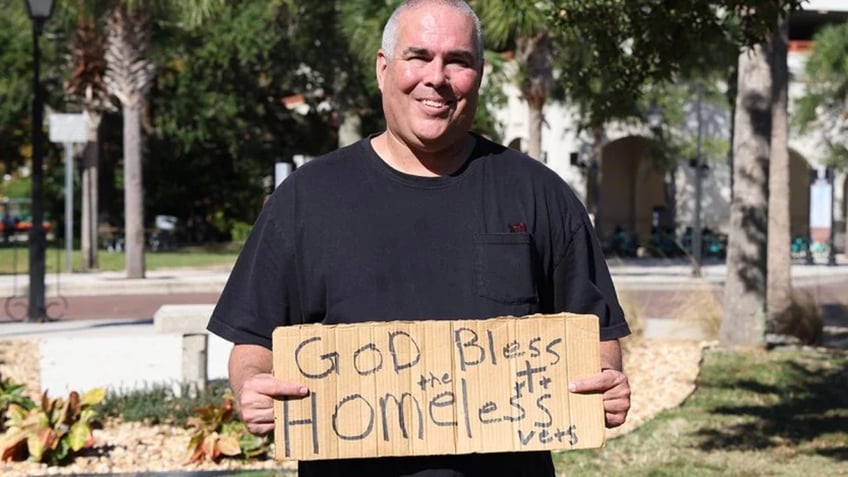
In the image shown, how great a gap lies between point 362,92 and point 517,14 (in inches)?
1028

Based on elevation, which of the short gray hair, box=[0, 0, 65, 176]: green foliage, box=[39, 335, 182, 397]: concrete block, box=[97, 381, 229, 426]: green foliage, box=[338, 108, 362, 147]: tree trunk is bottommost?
box=[39, 335, 182, 397]: concrete block

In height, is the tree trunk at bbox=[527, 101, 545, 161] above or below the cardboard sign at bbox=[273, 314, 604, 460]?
above

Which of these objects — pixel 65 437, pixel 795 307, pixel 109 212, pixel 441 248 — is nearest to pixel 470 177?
pixel 441 248

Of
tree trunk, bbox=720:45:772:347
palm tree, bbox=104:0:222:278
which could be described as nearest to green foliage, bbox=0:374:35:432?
tree trunk, bbox=720:45:772:347

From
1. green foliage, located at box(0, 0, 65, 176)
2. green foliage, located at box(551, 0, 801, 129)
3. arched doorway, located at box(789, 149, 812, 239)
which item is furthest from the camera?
arched doorway, located at box(789, 149, 812, 239)

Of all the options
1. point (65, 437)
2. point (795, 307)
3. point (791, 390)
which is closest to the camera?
point (65, 437)

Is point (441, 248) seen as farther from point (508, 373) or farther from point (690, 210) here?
point (690, 210)

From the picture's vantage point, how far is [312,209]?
3104 mm

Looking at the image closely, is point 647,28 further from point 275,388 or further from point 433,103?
point 275,388

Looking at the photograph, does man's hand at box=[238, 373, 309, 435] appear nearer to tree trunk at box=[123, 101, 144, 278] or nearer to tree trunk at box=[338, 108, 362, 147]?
tree trunk at box=[338, 108, 362, 147]

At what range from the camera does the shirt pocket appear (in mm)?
3057

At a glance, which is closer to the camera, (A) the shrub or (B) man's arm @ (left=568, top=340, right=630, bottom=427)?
(B) man's arm @ (left=568, top=340, right=630, bottom=427)

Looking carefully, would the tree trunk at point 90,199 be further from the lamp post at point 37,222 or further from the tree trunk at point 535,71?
the tree trunk at point 535,71

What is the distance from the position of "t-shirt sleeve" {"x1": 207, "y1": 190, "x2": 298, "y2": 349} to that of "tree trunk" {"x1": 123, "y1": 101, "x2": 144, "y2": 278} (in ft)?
78.0
